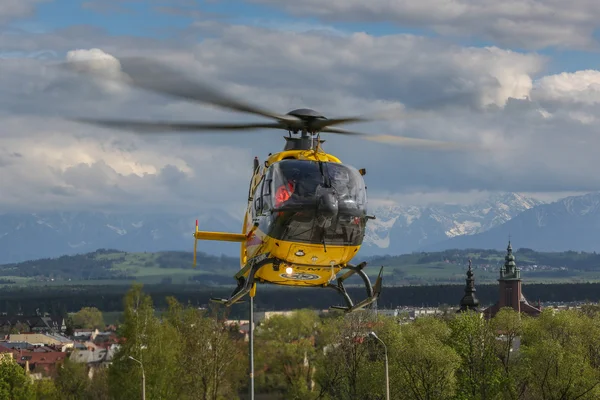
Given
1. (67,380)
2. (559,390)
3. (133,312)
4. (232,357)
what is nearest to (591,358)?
(559,390)

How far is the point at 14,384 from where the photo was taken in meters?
118

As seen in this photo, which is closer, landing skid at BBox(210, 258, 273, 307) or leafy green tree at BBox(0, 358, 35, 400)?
landing skid at BBox(210, 258, 273, 307)

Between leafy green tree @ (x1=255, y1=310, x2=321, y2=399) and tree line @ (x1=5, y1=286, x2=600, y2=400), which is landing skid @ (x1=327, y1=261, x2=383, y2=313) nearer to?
tree line @ (x1=5, y1=286, x2=600, y2=400)

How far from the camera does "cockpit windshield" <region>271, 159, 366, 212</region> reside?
40.3 m

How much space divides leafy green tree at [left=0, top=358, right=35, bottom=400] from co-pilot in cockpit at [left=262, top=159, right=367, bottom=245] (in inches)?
3110

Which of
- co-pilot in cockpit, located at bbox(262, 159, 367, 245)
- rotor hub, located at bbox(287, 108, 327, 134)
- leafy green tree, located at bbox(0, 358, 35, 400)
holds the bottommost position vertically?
leafy green tree, located at bbox(0, 358, 35, 400)

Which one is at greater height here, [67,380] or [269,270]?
[269,270]

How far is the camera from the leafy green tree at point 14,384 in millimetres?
115125

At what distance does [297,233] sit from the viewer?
4097 cm

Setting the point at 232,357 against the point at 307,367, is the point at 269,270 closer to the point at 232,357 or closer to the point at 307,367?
the point at 232,357

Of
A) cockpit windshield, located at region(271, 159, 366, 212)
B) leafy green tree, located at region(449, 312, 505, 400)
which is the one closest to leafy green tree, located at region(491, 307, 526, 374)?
leafy green tree, located at region(449, 312, 505, 400)

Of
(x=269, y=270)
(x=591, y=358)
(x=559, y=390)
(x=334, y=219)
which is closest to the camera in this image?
(x=334, y=219)

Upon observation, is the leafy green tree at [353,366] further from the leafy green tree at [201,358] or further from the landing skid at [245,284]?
the landing skid at [245,284]

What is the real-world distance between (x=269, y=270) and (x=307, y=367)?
12426 centimetres
